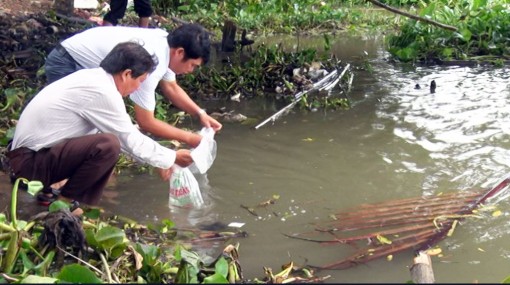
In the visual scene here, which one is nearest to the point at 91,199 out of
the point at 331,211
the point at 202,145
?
the point at 202,145

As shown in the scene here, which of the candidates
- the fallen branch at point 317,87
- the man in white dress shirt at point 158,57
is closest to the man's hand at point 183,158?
the man in white dress shirt at point 158,57

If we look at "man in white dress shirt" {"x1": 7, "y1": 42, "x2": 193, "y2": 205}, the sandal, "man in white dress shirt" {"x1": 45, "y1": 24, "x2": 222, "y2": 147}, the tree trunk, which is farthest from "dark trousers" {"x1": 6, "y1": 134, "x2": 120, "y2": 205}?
the tree trunk

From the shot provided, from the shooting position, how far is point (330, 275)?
342cm

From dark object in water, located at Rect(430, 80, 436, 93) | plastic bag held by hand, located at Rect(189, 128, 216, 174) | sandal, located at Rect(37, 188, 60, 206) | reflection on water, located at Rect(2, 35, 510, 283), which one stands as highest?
plastic bag held by hand, located at Rect(189, 128, 216, 174)

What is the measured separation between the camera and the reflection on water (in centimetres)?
368

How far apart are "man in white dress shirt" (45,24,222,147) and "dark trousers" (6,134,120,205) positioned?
0.43m

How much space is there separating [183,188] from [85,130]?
2.20 feet

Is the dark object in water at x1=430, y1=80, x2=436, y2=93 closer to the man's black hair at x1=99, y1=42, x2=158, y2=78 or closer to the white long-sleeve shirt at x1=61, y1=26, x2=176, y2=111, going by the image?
the white long-sleeve shirt at x1=61, y1=26, x2=176, y2=111

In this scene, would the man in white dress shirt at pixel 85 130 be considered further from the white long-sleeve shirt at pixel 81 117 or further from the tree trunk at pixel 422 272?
the tree trunk at pixel 422 272

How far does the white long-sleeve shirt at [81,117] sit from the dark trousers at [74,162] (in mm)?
54

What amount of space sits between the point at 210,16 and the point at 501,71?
181 inches

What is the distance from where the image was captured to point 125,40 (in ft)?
14.4

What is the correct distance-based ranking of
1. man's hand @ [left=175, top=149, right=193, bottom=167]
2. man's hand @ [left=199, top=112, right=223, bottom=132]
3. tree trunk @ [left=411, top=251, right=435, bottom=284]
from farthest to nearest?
man's hand @ [left=199, top=112, right=223, bottom=132] < man's hand @ [left=175, top=149, right=193, bottom=167] < tree trunk @ [left=411, top=251, right=435, bottom=284]

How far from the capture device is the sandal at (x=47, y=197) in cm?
431
